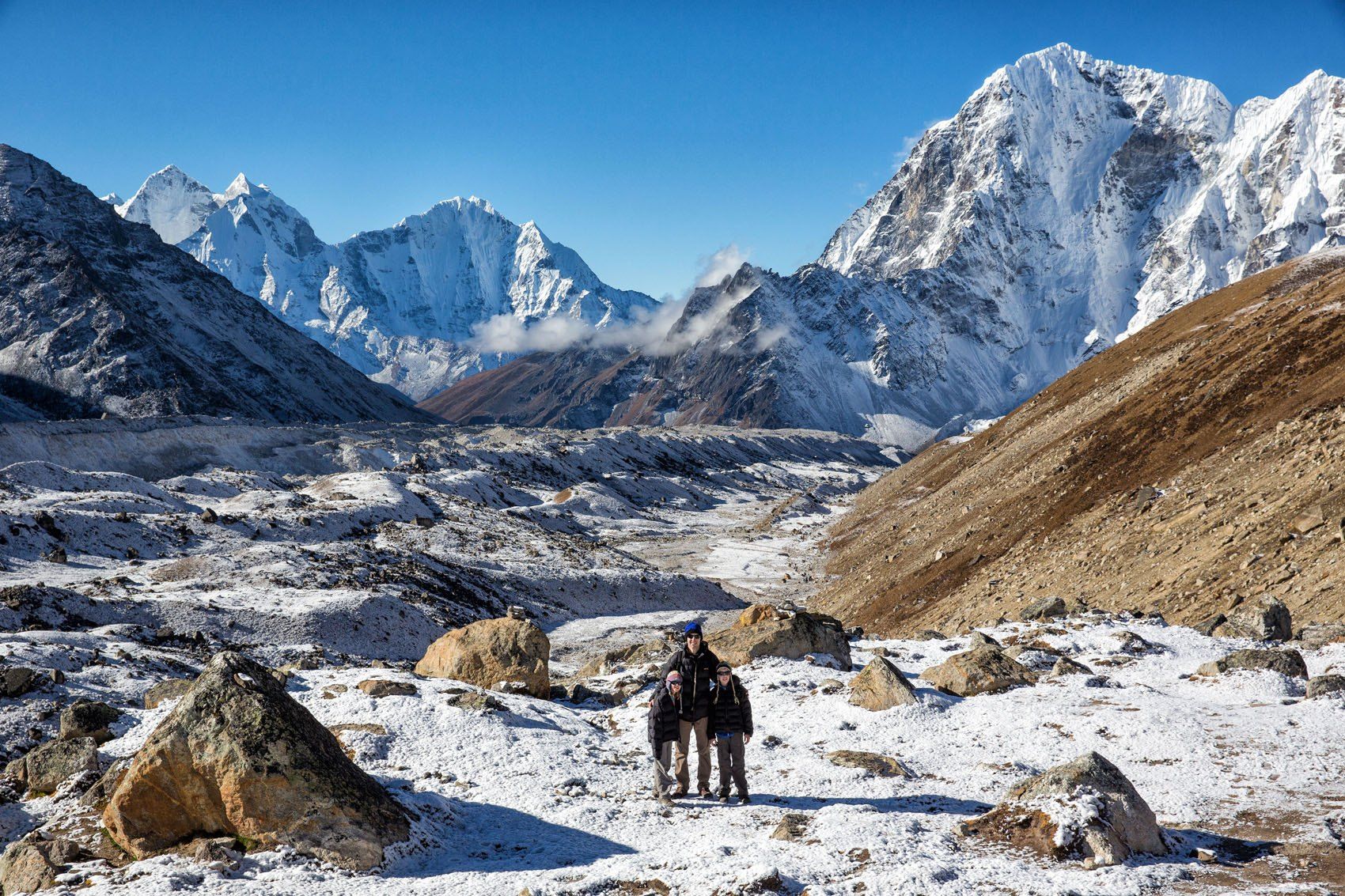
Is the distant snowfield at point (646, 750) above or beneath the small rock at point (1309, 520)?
beneath

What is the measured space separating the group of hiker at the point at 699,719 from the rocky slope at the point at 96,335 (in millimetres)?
160508

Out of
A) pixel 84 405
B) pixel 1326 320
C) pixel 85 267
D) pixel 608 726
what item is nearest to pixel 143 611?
pixel 608 726

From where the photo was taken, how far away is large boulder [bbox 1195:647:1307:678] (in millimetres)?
16328

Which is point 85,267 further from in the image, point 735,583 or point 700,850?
point 700,850

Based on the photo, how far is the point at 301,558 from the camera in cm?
4359

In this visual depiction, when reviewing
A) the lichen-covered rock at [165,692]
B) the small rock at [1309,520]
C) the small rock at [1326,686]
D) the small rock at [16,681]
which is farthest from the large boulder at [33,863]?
the small rock at [1309,520]

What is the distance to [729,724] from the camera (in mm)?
13039

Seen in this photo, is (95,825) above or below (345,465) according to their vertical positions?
below

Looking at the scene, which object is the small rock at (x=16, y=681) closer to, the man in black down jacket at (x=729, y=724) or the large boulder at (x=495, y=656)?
the large boulder at (x=495, y=656)

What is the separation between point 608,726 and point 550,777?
139 inches

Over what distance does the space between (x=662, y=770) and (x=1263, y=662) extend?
12.3 metres

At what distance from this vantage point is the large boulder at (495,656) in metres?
20.1

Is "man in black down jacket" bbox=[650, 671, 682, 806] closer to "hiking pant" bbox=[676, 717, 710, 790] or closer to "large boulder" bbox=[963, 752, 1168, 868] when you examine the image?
"hiking pant" bbox=[676, 717, 710, 790]

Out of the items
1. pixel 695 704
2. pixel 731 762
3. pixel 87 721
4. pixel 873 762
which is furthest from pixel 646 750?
pixel 87 721
